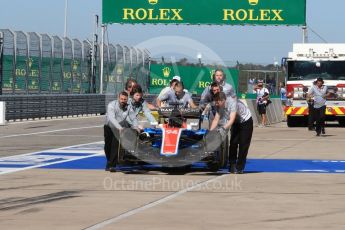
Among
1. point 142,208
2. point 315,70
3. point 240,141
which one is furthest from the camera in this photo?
point 315,70

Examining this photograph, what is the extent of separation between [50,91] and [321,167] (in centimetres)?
2708

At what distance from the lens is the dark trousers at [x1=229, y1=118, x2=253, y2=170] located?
16531 mm

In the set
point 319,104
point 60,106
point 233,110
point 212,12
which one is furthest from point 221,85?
point 212,12

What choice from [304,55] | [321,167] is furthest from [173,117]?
[304,55]

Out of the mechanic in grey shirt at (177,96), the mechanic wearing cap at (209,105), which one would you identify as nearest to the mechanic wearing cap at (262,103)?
the mechanic in grey shirt at (177,96)

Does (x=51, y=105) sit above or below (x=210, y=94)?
below

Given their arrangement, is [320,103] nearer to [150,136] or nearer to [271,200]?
[150,136]

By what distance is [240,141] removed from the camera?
54.4ft

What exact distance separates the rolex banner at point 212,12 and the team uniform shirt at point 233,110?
27686mm

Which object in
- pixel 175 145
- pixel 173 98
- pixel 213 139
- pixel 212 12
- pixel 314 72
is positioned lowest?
pixel 175 145

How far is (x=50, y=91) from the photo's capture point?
4397 centimetres

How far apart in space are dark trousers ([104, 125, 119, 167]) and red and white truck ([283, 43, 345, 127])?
63.8 ft

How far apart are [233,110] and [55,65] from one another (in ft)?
93.4

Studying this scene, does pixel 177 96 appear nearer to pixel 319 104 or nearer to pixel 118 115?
pixel 118 115
